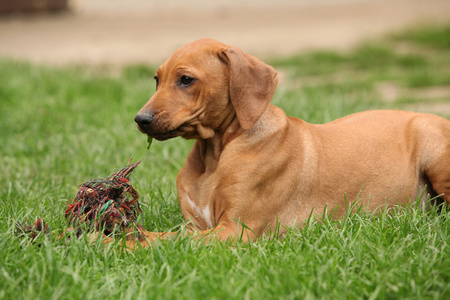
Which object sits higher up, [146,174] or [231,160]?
[231,160]

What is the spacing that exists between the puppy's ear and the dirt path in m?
7.73

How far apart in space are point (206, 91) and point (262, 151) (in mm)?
506

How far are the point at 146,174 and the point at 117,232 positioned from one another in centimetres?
156

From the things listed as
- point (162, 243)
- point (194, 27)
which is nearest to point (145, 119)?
point (162, 243)

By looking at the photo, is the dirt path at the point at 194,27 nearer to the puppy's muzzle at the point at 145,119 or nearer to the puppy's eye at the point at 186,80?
the puppy's eye at the point at 186,80

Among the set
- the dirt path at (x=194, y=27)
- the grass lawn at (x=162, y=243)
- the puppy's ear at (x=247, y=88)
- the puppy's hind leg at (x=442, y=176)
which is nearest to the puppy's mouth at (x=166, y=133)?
the puppy's ear at (x=247, y=88)

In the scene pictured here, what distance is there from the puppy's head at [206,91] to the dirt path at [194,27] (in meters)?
7.65

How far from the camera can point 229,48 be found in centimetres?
347

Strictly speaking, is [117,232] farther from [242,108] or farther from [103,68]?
[103,68]

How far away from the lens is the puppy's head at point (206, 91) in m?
3.38

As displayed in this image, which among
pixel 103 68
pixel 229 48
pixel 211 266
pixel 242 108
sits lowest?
pixel 103 68

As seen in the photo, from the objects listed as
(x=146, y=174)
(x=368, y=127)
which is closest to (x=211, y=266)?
(x=368, y=127)

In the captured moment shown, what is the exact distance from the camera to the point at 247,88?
343cm

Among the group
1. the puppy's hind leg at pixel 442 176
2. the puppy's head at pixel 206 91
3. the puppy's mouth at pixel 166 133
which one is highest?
the puppy's head at pixel 206 91
